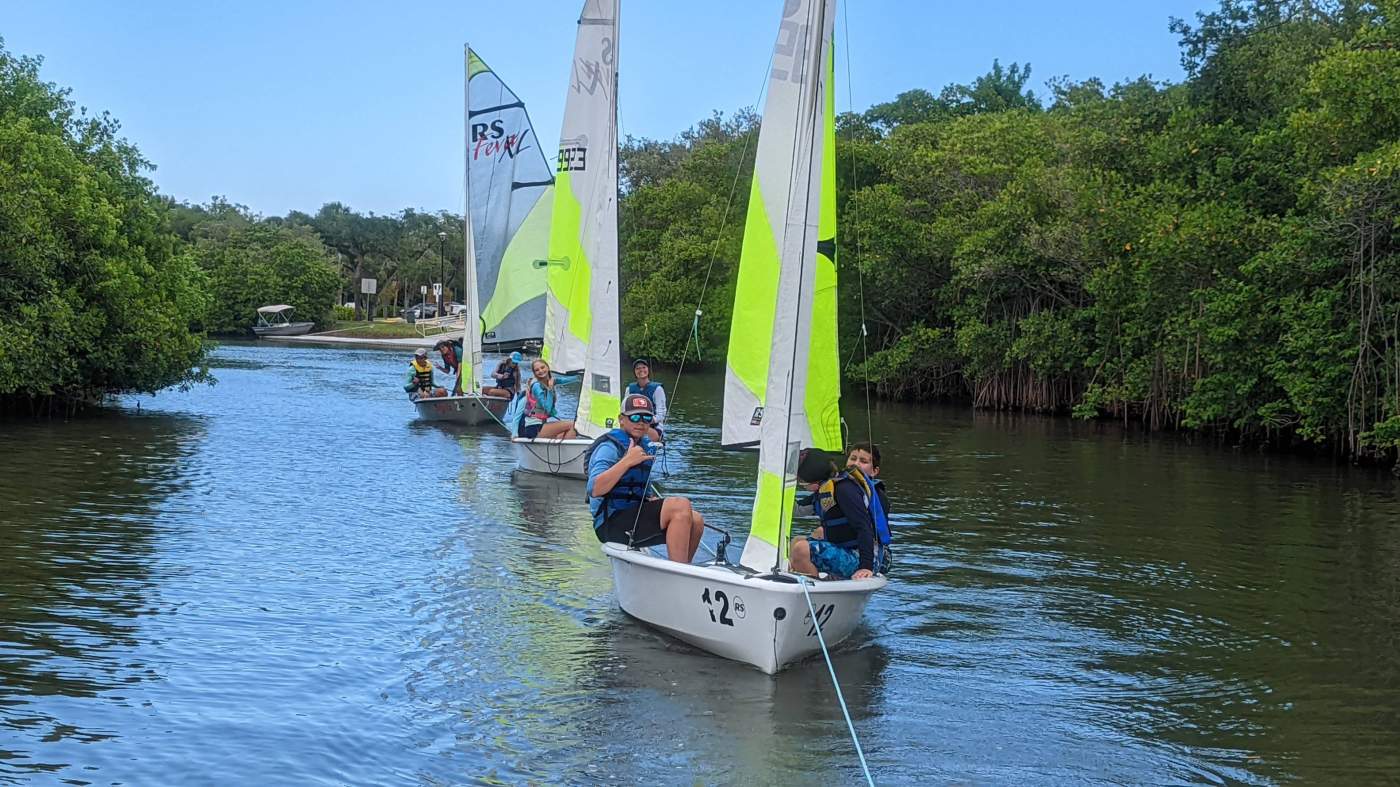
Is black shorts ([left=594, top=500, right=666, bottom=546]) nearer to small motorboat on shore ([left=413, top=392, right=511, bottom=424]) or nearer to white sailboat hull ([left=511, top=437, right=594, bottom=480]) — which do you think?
white sailboat hull ([left=511, top=437, right=594, bottom=480])

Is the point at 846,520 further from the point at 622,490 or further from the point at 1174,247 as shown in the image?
the point at 1174,247

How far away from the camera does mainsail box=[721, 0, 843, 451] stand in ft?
32.4

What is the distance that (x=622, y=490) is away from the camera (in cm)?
1154

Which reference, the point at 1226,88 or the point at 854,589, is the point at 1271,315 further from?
the point at 854,589

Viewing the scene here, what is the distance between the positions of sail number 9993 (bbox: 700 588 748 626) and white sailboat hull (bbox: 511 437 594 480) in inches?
402

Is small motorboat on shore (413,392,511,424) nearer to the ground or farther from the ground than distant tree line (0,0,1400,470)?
nearer to the ground

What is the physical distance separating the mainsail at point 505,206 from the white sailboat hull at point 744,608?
19869 millimetres

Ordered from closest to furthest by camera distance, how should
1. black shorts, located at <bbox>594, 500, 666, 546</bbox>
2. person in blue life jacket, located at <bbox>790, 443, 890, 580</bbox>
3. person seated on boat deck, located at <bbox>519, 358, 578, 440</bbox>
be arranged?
1. person in blue life jacket, located at <bbox>790, 443, 890, 580</bbox>
2. black shorts, located at <bbox>594, 500, 666, 546</bbox>
3. person seated on boat deck, located at <bbox>519, 358, 578, 440</bbox>

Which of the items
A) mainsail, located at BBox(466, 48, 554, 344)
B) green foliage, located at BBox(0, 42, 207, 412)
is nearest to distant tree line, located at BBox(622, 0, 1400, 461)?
mainsail, located at BBox(466, 48, 554, 344)

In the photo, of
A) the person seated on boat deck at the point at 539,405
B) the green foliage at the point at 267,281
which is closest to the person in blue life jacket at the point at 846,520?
the person seated on boat deck at the point at 539,405

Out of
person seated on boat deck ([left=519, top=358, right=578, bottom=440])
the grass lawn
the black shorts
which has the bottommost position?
the black shorts

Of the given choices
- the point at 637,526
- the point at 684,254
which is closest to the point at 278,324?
the point at 684,254

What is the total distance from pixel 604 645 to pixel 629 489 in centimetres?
143

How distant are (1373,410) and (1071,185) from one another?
13576 millimetres
